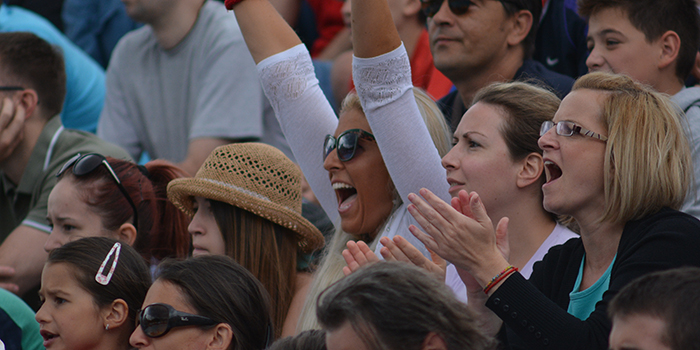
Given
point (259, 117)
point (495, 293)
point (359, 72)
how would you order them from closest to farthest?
point (495, 293), point (359, 72), point (259, 117)

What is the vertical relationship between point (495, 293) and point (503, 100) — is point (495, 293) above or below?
below

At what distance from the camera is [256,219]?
3537 millimetres

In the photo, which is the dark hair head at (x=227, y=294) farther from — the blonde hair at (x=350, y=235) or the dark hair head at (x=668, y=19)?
the dark hair head at (x=668, y=19)

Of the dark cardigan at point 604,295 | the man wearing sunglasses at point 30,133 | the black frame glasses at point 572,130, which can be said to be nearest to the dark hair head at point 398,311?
the dark cardigan at point 604,295

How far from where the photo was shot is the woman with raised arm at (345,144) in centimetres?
292

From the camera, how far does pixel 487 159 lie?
283cm

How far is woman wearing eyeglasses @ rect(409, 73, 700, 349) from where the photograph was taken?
81.9 inches

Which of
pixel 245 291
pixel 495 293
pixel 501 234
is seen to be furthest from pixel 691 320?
pixel 245 291

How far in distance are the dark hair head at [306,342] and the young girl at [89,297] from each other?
1.14 metres

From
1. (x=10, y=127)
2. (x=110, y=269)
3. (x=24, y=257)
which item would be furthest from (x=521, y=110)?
(x=10, y=127)

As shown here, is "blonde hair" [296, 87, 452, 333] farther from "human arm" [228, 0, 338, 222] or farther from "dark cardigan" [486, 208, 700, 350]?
"dark cardigan" [486, 208, 700, 350]

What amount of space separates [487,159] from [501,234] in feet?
1.79

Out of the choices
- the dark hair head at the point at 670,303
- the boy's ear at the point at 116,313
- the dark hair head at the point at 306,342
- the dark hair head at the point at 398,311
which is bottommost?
the boy's ear at the point at 116,313

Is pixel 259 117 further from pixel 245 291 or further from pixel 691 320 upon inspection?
pixel 691 320
